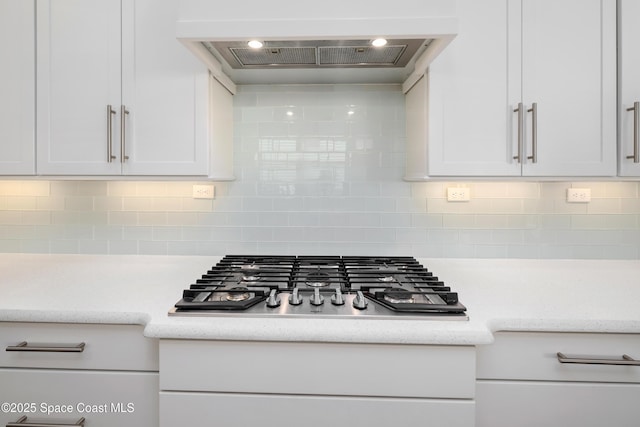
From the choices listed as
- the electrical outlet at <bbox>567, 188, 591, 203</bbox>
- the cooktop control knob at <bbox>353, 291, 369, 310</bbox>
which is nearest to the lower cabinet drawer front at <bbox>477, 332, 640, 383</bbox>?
the cooktop control knob at <bbox>353, 291, 369, 310</bbox>

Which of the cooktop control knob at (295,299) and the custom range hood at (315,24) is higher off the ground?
the custom range hood at (315,24)

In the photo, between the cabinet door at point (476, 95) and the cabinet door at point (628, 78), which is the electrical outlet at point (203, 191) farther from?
the cabinet door at point (628, 78)

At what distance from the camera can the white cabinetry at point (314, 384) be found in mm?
A: 1070

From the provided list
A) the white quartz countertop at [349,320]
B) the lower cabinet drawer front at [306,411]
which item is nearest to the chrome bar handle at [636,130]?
the white quartz countertop at [349,320]

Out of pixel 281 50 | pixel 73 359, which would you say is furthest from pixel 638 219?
pixel 73 359

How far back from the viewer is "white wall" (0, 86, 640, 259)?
1.89 meters

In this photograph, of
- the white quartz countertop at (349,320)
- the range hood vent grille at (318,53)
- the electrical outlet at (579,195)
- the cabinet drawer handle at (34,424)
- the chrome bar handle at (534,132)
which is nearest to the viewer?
the white quartz countertop at (349,320)

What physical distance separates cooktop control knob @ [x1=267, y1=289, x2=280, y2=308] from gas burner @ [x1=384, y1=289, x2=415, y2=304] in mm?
352

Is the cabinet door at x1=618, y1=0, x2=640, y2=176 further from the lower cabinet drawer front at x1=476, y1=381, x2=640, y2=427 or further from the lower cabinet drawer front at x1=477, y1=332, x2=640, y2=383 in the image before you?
the lower cabinet drawer front at x1=476, y1=381, x2=640, y2=427

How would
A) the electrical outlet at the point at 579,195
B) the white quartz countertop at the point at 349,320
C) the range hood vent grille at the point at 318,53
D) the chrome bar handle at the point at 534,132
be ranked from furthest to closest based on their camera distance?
1. the electrical outlet at the point at 579,195
2. the chrome bar handle at the point at 534,132
3. the range hood vent grille at the point at 318,53
4. the white quartz countertop at the point at 349,320

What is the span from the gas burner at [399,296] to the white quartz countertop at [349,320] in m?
0.12

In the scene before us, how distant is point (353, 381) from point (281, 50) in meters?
1.21

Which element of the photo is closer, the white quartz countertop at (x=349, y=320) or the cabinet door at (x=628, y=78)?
the white quartz countertop at (x=349, y=320)

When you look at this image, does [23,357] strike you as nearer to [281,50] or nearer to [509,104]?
[281,50]
